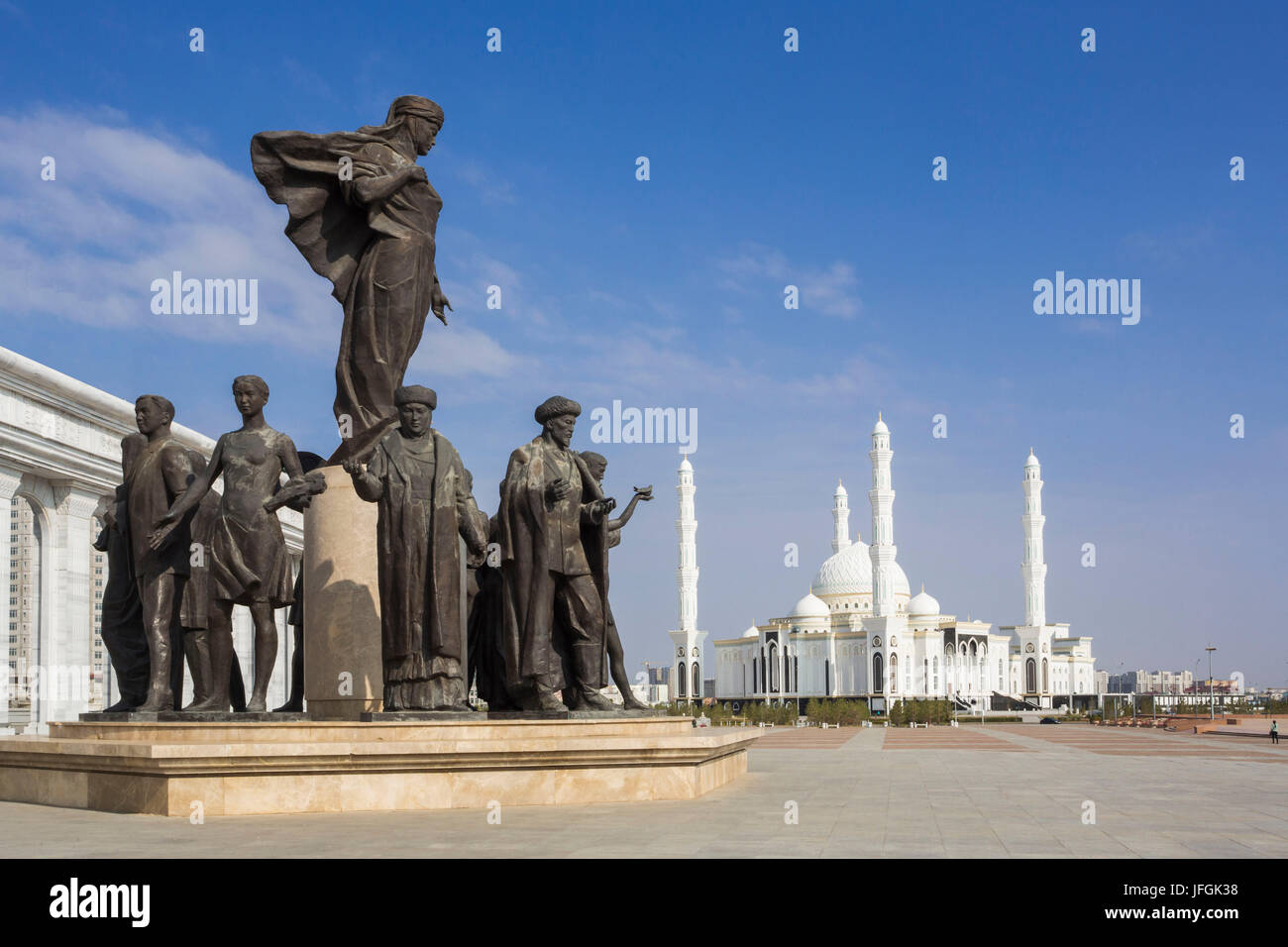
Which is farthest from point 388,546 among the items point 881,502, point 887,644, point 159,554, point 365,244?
point 887,644

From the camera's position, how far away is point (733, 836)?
7.29 metres

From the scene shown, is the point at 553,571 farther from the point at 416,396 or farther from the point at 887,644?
the point at 887,644

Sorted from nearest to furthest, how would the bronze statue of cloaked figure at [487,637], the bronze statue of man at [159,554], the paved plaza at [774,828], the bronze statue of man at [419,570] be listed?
the paved plaza at [774,828], the bronze statue of man at [419,570], the bronze statue of man at [159,554], the bronze statue of cloaked figure at [487,637]

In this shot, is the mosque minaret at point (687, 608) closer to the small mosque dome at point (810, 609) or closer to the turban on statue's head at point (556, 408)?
the small mosque dome at point (810, 609)

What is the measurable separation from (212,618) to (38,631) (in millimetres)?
14388

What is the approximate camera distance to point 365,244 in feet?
38.8

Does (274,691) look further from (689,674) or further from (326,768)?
(689,674)

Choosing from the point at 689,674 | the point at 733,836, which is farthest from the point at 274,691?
the point at 689,674

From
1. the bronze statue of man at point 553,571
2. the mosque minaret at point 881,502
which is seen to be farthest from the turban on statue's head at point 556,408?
the mosque minaret at point 881,502

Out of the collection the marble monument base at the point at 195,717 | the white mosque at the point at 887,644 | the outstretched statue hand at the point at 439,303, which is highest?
the outstretched statue hand at the point at 439,303

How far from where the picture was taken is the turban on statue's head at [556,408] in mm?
10359

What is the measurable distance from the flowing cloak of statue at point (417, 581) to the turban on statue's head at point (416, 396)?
1.26 feet

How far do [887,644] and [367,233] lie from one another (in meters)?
80.3

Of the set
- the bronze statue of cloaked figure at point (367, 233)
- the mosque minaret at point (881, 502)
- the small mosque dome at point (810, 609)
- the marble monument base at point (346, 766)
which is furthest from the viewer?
the small mosque dome at point (810, 609)
